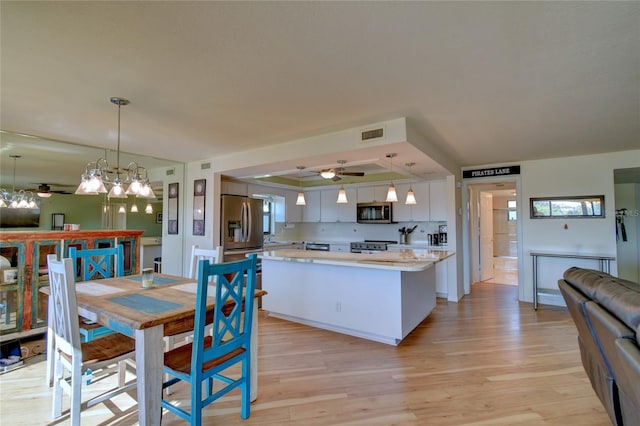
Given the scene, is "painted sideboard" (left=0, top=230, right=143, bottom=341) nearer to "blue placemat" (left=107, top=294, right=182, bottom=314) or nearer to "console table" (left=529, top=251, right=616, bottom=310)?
"blue placemat" (left=107, top=294, right=182, bottom=314)

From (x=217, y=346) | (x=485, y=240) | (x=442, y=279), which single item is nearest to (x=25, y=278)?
(x=217, y=346)

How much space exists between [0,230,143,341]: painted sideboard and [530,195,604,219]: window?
6.82 m

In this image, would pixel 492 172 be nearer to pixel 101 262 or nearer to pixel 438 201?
pixel 438 201

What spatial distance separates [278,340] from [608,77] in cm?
369

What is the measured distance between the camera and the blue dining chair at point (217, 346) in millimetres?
1657

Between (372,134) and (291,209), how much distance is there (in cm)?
416

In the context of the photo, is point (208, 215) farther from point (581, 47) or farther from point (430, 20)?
point (581, 47)

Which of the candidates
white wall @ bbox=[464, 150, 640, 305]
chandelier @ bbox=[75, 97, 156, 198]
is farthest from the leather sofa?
white wall @ bbox=[464, 150, 640, 305]

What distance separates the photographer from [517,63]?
1.99 meters

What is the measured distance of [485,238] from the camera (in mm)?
6988

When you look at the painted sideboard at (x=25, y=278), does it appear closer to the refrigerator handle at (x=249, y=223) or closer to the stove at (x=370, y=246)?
the refrigerator handle at (x=249, y=223)

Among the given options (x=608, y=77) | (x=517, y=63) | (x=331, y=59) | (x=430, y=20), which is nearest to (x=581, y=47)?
(x=517, y=63)

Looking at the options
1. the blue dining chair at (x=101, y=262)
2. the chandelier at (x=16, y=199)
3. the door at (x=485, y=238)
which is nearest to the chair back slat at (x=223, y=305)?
the blue dining chair at (x=101, y=262)

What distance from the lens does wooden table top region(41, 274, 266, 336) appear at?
5.51ft
